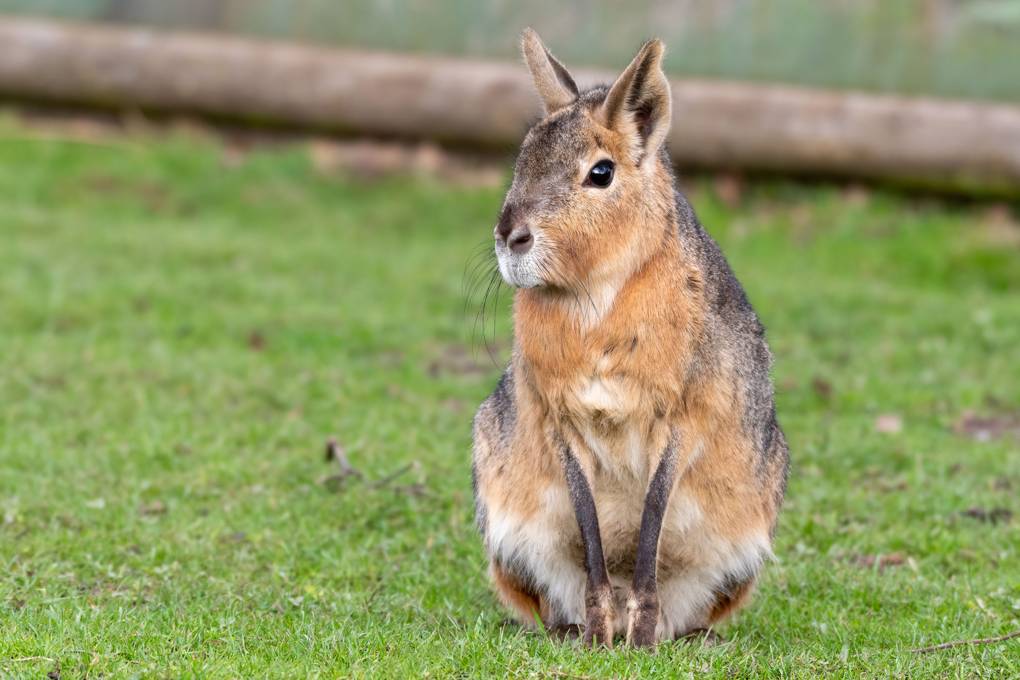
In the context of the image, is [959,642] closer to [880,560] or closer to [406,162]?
[880,560]

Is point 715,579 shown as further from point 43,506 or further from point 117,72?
point 117,72

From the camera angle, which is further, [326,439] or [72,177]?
→ [72,177]

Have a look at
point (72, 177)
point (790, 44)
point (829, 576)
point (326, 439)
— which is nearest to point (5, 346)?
point (326, 439)

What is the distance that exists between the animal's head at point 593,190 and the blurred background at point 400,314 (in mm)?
384

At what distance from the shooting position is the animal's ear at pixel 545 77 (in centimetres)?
500

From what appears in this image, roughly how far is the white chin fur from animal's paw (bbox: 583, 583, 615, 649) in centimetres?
104

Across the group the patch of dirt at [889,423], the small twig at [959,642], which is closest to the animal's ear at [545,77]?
the small twig at [959,642]

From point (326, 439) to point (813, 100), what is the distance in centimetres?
626

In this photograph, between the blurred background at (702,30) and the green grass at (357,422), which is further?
the blurred background at (702,30)

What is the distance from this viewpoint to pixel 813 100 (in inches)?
484

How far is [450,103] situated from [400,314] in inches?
134

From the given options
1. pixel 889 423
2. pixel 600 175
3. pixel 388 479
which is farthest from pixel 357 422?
pixel 600 175

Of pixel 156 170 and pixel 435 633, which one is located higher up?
pixel 156 170

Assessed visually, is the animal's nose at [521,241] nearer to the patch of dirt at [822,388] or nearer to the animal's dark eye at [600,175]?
→ the animal's dark eye at [600,175]
